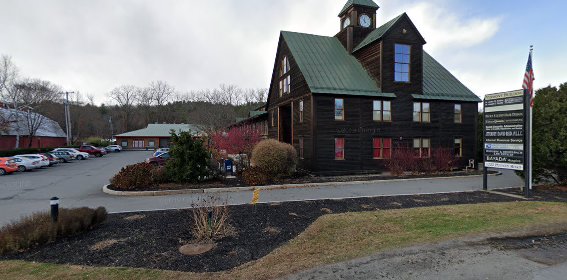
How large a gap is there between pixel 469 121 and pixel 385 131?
320 inches

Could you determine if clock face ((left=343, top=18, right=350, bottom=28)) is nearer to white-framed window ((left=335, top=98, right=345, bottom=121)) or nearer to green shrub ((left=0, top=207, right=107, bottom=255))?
white-framed window ((left=335, top=98, right=345, bottom=121))

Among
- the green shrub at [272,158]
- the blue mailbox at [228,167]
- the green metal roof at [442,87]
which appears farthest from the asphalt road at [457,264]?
the green metal roof at [442,87]

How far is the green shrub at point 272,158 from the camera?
642 inches

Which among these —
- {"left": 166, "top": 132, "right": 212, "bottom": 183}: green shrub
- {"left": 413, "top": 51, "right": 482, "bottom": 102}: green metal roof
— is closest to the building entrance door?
{"left": 413, "top": 51, "right": 482, "bottom": 102}: green metal roof

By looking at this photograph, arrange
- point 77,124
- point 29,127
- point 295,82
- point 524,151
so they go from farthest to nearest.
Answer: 1. point 77,124
2. point 29,127
3. point 295,82
4. point 524,151

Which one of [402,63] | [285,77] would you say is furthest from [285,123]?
[402,63]

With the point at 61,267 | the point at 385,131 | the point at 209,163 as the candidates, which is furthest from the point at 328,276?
the point at 385,131

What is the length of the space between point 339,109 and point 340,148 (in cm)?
276

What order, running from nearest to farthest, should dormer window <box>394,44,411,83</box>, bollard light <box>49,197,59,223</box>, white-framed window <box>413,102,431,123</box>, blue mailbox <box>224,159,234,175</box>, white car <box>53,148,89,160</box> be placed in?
bollard light <box>49,197,59,223</box> < blue mailbox <box>224,159,234,175</box> < dormer window <box>394,44,411,83</box> < white-framed window <box>413,102,431,123</box> < white car <box>53,148,89,160</box>

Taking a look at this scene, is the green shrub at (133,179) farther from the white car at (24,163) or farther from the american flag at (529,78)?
A: the american flag at (529,78)

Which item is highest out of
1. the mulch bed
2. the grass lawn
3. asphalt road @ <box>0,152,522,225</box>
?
the grass lawn

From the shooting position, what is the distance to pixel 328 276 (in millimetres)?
4891

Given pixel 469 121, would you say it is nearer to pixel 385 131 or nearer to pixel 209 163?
pixel 385 131

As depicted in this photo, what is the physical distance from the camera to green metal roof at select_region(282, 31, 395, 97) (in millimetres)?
20553
